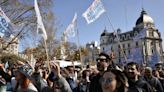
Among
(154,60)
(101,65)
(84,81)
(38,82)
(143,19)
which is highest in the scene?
(143,19)

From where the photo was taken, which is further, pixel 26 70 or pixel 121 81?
pixel 26 70

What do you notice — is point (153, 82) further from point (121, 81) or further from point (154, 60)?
point (154, 60)

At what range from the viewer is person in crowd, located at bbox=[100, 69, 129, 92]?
3.54 meters

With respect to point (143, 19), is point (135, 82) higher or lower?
lower

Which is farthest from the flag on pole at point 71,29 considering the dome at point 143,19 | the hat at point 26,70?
the dome at point 143,19

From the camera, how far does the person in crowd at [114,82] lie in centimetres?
354

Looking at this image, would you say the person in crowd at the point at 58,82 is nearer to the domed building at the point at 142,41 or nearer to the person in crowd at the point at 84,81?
the person in crowd at the point at 84,81

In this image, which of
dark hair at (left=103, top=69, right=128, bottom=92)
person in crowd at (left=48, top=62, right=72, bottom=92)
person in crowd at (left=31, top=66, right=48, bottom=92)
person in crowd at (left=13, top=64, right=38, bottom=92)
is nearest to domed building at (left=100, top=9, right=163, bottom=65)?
person in crowd at (left=31, top=66, right=48, bottom=92)

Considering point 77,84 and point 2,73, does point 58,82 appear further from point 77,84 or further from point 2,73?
point 77,84

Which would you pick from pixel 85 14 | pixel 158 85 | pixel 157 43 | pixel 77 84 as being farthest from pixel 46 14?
pixel 157 43

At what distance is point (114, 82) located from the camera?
359 centimetres

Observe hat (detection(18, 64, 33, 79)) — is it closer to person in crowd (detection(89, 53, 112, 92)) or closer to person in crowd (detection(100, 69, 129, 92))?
person in crowd (detection(89, 53, 112, 92))

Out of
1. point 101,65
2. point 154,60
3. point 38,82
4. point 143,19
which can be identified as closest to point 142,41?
point 143,19

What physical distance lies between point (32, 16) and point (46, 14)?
41.2 inches
